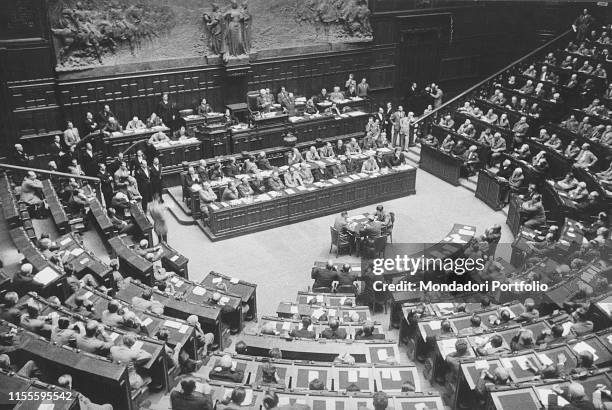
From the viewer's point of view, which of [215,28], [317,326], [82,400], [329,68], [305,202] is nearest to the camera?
[82,400]

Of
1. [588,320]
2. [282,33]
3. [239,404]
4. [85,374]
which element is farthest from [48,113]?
[588,320]

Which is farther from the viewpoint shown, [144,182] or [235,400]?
[144,182]

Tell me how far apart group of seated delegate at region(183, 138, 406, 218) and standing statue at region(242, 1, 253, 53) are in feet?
15.2

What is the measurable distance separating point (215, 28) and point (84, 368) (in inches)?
574

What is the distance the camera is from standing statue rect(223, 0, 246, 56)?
1981cm

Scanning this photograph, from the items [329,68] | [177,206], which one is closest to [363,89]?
[329,68]

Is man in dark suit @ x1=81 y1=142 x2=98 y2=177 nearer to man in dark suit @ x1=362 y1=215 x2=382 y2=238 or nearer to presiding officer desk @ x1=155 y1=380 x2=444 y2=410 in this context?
man in dark suit @ x1=362 y1=215 x2=382 y2=238

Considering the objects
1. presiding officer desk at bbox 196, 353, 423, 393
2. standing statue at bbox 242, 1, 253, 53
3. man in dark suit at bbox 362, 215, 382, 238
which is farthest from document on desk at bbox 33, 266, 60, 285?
standing statue at bbox 242, 1, 253, 53

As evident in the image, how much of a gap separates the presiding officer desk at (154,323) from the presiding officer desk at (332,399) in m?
1.86

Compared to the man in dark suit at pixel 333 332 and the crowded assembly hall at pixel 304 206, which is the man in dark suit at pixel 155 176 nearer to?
the crowded assembly hall at pixel 304 206

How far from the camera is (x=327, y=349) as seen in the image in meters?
9.61

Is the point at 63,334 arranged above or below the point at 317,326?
above

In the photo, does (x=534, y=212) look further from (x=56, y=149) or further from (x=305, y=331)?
(x=56, y=149)

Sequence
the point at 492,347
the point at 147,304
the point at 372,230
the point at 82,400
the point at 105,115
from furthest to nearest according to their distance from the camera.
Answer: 1. the point at 105,115
2. the point at 372,230
3. the point at 147,304
4. the point at 492,347
5. the point at 82,400
